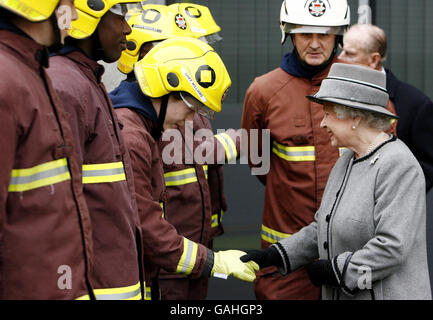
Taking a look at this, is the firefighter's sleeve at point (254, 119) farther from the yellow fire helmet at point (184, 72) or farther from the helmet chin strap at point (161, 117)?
the helmet chin strap at point (161, 117)

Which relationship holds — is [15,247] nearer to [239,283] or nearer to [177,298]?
[177,298]

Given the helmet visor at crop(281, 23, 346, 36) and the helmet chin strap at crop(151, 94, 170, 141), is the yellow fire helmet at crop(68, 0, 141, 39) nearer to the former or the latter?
the helmet chin strap at crop(151, 94, 170, 141)

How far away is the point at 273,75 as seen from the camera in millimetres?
4027

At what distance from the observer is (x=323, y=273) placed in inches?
110

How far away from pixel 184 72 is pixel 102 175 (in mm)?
813

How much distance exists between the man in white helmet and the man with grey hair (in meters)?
0.17

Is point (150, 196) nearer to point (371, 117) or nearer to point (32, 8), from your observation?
point (371, 117)

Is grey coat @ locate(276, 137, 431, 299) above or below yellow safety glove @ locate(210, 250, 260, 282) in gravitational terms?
above

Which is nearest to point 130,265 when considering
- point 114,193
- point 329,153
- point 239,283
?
point 114,193

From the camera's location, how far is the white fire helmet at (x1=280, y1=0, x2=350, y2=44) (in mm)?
3984

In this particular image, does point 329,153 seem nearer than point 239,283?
Yes

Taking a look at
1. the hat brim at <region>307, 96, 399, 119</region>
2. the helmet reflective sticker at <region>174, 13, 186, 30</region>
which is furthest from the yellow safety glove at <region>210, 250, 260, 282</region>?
the helmet reflective sticker at <region>174, 13, 186, 30</region>

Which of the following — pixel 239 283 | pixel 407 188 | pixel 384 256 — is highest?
pixel 407 188

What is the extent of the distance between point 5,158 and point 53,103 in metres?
0.32
